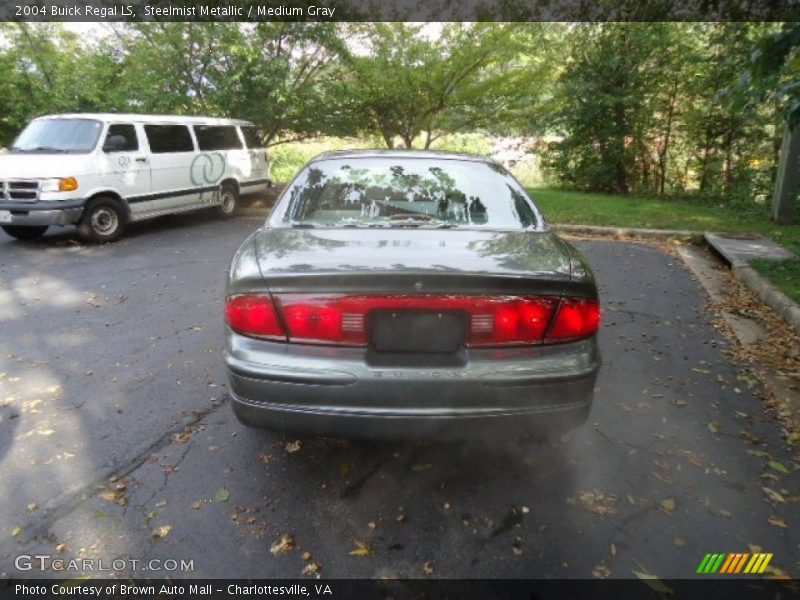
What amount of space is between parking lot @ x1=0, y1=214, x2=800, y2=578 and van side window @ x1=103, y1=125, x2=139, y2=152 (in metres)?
4.89

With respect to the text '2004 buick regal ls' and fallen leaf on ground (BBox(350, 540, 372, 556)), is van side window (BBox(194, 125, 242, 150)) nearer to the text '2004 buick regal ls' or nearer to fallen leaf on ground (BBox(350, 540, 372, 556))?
the text '2004 buick regal ls'

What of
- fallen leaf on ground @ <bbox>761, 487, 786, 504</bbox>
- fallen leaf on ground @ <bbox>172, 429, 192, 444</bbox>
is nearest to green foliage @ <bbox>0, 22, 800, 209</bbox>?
fallen leaf on ground @ <bbox>172, 429, 192, 444</bbox>

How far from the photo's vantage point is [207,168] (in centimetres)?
1022

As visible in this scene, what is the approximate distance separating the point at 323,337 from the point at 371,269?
0.37 m

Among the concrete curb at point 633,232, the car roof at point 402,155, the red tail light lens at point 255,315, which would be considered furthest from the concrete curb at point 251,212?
the red tail light lens at point 255,315

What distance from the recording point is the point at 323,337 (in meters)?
2.36

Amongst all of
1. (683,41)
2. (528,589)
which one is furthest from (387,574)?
(683,41)

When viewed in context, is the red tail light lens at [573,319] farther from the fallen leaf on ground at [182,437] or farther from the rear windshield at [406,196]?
the fallen leaf on ground at [182,437]

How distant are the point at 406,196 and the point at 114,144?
276 inches

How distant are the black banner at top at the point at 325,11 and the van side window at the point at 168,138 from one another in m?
3.24

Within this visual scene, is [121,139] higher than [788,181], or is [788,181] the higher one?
[121,139]

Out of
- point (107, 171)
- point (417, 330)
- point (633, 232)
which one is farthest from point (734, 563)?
point (107, 171)

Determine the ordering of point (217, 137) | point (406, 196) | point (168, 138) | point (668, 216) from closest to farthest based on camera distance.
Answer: point (406, 196), point (168, 138), point (217, 137), point (668, 216)

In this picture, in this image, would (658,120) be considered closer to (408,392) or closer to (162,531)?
(408,392)
